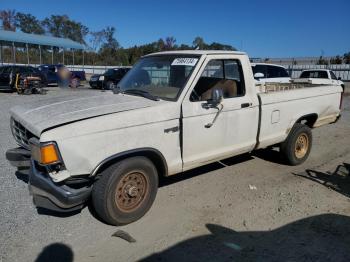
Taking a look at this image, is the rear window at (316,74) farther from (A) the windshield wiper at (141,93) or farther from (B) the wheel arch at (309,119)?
(A) the windshield wiper at (141,93)

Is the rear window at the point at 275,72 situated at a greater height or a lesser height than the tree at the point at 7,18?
lesser

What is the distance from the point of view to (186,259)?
3.52m

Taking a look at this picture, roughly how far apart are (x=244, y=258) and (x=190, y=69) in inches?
96.8

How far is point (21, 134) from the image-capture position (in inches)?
175

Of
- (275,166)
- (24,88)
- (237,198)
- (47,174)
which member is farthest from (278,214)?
(24,88)

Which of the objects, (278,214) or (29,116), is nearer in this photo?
(29,116)

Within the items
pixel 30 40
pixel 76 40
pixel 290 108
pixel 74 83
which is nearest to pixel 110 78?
pixel 74 83

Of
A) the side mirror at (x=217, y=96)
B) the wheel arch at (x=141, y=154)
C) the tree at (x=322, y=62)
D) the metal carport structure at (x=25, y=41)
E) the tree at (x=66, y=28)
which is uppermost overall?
the tree at (x=66, y=28)

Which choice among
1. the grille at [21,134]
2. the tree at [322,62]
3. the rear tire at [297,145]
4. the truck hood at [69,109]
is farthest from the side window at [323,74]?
the tree at [322,62]

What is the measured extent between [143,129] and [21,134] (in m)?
1.59

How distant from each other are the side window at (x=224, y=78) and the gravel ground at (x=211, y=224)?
4.71 feet

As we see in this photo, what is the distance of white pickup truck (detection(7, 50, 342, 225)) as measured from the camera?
3.69m

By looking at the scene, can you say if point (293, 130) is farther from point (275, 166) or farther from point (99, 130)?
point (99, 130)

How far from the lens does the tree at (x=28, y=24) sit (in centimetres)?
7100
